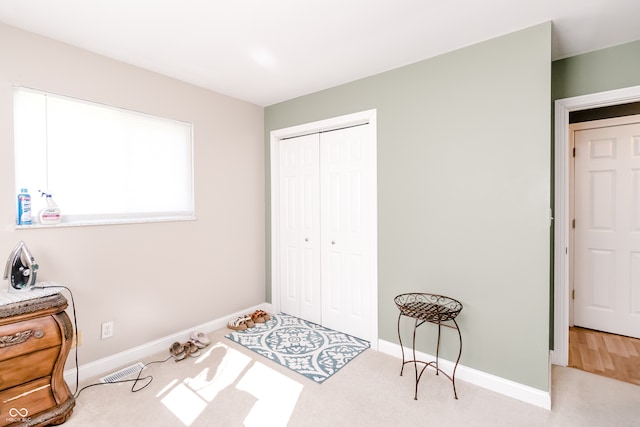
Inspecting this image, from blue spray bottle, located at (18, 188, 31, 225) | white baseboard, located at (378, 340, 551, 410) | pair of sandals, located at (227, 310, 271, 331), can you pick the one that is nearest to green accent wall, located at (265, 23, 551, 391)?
white baseboard, located at (378, 340, 551, 410)

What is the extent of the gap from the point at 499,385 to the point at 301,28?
2.79 metres

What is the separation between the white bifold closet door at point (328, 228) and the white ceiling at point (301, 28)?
2.65ft

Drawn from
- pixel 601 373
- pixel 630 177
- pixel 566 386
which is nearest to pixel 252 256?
pixel 566 386

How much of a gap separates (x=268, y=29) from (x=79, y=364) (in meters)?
2.76

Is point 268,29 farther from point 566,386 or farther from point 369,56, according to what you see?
point 566,386

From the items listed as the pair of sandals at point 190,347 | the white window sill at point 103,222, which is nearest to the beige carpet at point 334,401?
the pair of sandals at point 190,347

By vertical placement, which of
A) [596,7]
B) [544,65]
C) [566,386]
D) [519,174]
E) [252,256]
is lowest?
[566,386]

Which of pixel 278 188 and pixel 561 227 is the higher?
pixel 278 188

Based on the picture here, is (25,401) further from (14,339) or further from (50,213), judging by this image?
(50,213)

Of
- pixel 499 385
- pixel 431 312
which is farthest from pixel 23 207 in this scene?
pixel 499 385

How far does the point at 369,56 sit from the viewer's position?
244 centimetres

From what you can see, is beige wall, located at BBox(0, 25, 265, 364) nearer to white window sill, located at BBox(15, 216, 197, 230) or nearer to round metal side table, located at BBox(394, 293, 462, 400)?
white window sill, located at BBox(15, 216, 197, 230)

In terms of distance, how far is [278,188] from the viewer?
3.62 m

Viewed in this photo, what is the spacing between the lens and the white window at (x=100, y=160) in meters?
2.12
